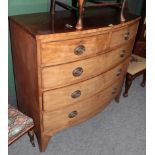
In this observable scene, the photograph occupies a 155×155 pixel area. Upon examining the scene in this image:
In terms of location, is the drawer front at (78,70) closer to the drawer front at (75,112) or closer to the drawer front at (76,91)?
the drawer front at (76,91)

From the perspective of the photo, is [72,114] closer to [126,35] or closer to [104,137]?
[104,137]

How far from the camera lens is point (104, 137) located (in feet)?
6.91

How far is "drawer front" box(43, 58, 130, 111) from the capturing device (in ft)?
5.17

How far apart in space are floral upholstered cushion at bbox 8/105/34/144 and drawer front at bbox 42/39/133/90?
1.11ft

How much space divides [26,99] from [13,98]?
1.33 feet

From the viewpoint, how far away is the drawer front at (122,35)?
169 cm

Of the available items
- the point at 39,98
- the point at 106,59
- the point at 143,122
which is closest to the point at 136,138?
the point at 143,122

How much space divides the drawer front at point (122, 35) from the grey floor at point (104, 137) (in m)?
0.91

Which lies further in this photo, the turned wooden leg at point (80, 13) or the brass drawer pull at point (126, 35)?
the brass drawer pull at point (126, 35)

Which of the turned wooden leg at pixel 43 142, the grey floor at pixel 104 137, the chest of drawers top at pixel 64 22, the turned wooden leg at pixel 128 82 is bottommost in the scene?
the grey floor at pixel 104 137

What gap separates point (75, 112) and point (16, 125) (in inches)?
20.1

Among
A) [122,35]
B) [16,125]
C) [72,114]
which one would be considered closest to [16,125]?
[16,125]

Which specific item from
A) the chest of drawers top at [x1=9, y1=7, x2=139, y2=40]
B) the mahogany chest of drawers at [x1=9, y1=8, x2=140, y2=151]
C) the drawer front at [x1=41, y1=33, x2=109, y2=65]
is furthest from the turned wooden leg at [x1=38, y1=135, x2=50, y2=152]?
the chest of drawers top at [x1=9, y1=7, x2=139, y2=40]

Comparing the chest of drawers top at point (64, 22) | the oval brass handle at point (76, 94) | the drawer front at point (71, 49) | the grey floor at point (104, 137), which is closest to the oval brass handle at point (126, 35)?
the chest of drawers top at point (64, 22)
